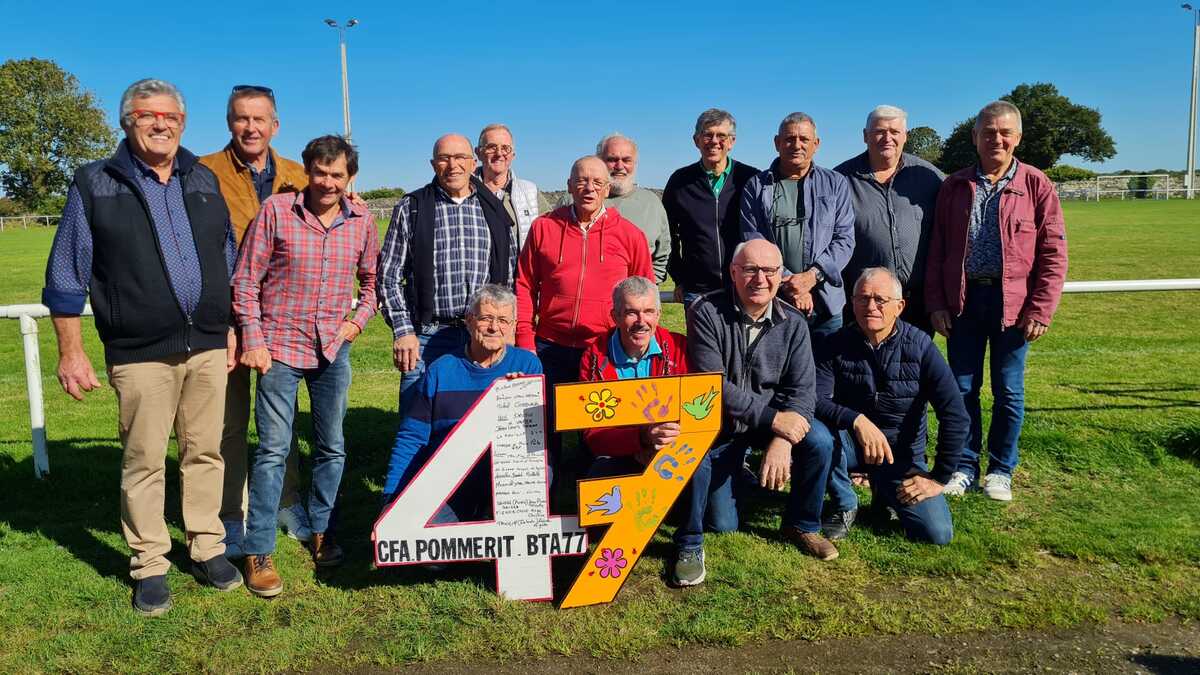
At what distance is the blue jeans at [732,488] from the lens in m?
3.97

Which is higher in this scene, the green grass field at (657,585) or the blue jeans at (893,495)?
the blue jeans at (893,495)

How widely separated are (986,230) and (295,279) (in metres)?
3.71

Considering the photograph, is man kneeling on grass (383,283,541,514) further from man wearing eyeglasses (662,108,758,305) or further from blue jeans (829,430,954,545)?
blue jeans (829,430,954,545)

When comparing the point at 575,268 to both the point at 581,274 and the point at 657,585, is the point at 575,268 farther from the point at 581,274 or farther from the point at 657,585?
the point at 657,585

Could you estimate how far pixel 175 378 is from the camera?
12.0 ft

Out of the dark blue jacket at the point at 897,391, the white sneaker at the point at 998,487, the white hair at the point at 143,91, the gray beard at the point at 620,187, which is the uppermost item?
the white hair at the point at 143,91

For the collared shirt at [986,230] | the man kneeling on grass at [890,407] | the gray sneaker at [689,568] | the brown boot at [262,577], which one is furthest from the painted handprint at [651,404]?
the collared shirt at [986,230]

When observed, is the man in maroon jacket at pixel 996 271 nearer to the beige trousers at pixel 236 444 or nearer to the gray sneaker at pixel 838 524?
the gray sneaker at pixel 838 524

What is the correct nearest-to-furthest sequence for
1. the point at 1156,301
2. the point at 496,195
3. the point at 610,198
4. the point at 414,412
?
1. the point at 414,412
2. the point at 496,195
3. the point at 610,198
4. the point at 1156,301

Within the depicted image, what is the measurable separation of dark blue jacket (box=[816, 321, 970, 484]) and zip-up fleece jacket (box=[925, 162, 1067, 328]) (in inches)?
24.3

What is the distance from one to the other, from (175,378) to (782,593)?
2814 mm

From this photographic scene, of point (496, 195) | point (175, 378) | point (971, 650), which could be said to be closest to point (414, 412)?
point (175, 378)

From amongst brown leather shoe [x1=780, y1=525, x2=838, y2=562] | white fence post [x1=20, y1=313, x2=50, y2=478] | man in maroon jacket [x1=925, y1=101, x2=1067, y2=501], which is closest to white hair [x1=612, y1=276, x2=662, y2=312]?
brown leather shoe [x1=780, y1=525, x2=838, y2=562]

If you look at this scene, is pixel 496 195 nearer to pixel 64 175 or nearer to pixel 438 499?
pixel 438 499
